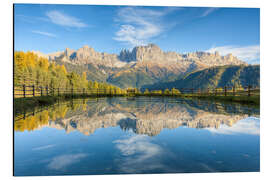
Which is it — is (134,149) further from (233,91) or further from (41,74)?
(41,74)

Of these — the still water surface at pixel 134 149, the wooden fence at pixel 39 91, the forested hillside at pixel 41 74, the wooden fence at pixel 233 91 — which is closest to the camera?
the still water surface at pixel 134 149

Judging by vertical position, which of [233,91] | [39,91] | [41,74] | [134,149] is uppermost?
[41,74]

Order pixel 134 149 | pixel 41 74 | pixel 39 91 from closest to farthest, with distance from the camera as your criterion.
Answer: pixel 134 149, pixel 39 91, pixel 41 74

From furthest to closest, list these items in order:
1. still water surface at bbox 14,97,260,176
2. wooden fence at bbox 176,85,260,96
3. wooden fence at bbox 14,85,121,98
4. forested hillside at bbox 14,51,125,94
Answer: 1. forested hillside at bbox 14,51,125,94
2. wooden fence at bbox 176,85,260,96
3. wooden fence at bbox 14,85,121,98
4. still water surface at bbox 14,97,260,176

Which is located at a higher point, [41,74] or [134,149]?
[41,74]

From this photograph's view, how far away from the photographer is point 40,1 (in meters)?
8.33

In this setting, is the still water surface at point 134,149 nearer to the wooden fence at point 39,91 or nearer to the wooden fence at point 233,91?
the wooden fence at point 39,91

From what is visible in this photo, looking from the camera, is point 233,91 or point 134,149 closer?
point 134,149

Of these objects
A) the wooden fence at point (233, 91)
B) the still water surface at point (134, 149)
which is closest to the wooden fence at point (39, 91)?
the still water surface at point (134, 149)

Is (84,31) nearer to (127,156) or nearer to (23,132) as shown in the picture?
(23,132)

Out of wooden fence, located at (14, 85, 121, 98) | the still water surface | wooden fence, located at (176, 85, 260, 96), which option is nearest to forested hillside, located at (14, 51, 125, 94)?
wooden fence, located at (14, 85, 121, 98)

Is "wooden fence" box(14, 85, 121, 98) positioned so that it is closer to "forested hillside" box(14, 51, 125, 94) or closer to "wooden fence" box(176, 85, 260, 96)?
"forested hillside" box(14, 51, 125, 94)

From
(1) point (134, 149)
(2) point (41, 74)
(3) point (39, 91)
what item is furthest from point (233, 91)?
(2) point (41, 74)
